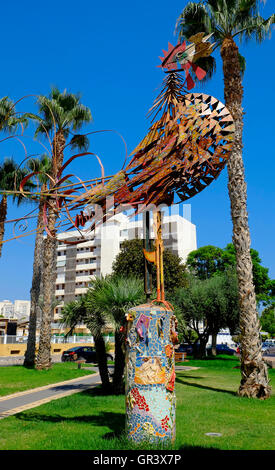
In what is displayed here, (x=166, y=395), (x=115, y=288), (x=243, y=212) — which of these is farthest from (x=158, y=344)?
(x=243, y=212)

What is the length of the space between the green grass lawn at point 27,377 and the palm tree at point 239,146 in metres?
7.56

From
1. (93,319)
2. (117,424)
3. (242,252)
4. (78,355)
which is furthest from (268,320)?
(117,424)

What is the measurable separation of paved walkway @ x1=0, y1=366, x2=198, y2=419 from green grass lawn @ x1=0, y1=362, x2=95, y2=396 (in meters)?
0.40

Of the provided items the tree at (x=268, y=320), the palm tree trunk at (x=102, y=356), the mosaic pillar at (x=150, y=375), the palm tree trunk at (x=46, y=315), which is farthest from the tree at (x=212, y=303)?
the tree at (x=268, y=320)

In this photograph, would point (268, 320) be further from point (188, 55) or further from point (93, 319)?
point (188, 55)

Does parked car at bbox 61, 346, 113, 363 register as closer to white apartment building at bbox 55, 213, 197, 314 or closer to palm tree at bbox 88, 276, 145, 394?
palm tree at bbox 88, 276, 145, 394

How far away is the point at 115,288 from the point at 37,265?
1236 centimetres

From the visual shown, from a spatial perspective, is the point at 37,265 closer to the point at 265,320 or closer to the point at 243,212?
the point at 243,212

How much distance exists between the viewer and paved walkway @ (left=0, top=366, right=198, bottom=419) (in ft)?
31.4

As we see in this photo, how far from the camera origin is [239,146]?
12.7 m

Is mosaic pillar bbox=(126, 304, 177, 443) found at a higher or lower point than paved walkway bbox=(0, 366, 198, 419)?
higher

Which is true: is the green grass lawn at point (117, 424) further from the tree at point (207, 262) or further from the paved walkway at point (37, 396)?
the tree at point (207, 262)

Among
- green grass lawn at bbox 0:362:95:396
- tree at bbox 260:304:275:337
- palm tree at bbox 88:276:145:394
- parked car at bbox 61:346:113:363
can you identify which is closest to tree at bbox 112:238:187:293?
parked car at bbox 61:346:113:363
